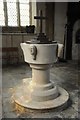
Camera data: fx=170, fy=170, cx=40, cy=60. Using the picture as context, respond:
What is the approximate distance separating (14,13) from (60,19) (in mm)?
1527

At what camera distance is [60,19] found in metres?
5.31

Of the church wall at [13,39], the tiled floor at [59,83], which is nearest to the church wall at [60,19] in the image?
the church wall at [13,39]

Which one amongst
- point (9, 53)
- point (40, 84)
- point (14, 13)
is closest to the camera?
point (40, 84)

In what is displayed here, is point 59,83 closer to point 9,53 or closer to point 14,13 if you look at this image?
point 9,53

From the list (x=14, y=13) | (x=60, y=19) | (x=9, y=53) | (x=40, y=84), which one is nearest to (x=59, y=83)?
(x=40, y=84)

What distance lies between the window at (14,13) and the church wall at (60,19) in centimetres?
102

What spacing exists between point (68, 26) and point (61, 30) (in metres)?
0.28

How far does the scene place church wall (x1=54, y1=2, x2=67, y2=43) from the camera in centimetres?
523

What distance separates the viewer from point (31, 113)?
6.39 feet

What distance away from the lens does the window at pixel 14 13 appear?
17.8 ft

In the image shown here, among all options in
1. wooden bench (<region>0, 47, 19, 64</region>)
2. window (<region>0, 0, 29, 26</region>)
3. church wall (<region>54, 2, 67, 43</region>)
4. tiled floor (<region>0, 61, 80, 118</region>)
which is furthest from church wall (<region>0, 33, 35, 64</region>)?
tiled floor (<region>0, 61, 80, 118</region>)

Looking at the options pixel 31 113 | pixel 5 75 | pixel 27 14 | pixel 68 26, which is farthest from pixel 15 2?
pixel 31 113

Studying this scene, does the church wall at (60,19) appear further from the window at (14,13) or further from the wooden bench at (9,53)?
the wooden bench at (9,53)

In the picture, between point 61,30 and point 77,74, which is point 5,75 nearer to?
point 77,74
